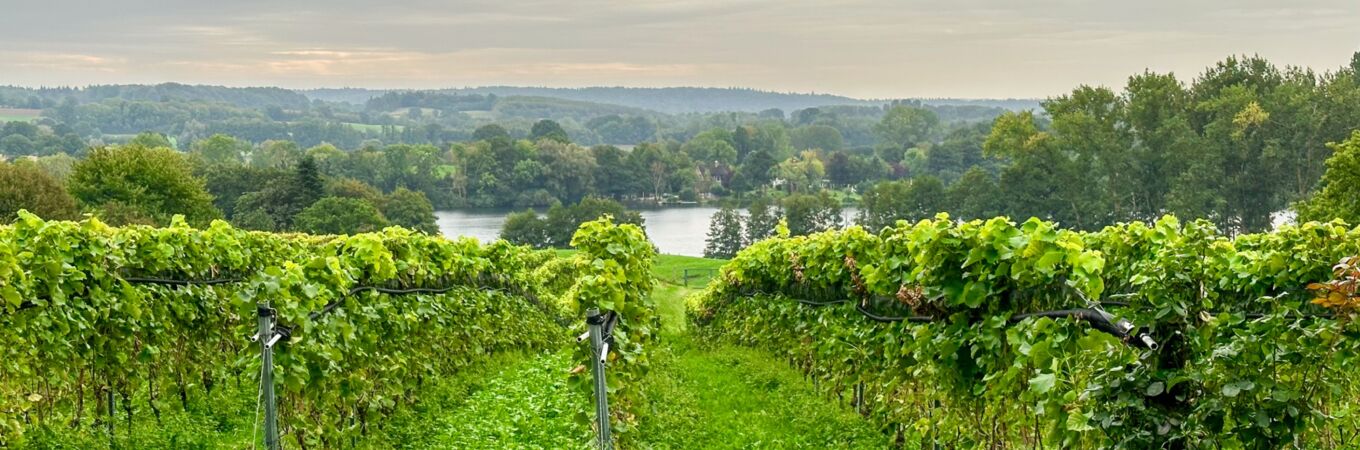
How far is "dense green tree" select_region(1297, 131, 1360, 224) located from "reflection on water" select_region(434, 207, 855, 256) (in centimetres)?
4917

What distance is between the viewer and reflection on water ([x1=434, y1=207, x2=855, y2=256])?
87438 mm

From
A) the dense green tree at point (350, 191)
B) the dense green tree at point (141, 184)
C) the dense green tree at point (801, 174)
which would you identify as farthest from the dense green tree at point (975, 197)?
the dense green tree at point (801, 174)

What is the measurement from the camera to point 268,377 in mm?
5805

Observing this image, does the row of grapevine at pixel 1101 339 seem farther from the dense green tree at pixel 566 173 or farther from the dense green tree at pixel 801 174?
the dense green tree at pixel 801 174

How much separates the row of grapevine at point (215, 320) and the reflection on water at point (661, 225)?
67.6 meters

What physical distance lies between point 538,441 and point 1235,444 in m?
6.20

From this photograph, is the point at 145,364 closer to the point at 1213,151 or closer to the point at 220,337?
the point at 220,337

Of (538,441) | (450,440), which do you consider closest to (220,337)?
(450,440)

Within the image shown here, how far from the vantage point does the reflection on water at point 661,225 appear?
87438 mm

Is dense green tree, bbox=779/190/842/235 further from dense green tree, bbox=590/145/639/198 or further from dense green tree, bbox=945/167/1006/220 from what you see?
dense green tree, bbox=590/145/639/198

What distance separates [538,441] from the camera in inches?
356

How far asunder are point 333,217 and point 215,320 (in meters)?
51.3

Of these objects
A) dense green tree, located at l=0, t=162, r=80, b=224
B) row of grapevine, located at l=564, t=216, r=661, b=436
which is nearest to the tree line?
dense green tree, located at l=0, t=162, r=80, b=224

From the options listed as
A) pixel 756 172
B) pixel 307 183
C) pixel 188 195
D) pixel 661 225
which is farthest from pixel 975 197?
pixel 756 172
